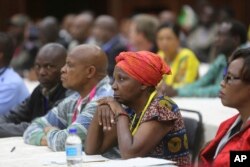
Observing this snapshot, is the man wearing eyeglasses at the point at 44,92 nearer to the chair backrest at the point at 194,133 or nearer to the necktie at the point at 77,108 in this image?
the necktie at the point at 77,108

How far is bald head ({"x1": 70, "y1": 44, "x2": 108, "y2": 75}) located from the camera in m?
5.11

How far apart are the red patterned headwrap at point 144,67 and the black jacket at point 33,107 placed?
1.41 m

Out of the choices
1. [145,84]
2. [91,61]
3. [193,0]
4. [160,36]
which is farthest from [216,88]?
[193,0]

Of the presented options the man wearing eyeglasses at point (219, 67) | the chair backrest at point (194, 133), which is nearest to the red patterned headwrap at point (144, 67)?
the chair backrest at point (194, 133)

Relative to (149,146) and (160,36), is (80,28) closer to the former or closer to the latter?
(160,36)

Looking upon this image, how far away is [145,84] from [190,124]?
1.03 metres

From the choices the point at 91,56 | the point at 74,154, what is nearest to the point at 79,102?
the point at 91,56

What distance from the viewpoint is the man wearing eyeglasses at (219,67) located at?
7453 mm

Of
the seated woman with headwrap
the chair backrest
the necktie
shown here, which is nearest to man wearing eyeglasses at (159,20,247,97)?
the chair backrest

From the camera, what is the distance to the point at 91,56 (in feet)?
16.8

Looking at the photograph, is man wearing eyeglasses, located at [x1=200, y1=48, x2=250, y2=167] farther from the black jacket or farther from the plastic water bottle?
the black jacket

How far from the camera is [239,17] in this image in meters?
15.9

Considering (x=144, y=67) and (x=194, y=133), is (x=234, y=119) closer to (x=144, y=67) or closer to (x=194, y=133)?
(x=144, y=67)

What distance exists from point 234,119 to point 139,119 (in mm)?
522
